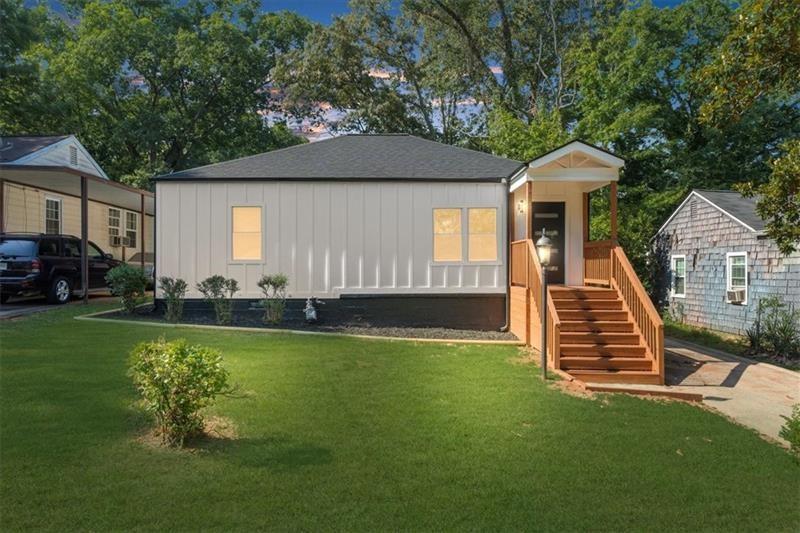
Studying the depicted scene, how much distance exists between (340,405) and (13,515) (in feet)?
9.53

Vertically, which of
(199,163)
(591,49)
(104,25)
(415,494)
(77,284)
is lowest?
(415,494)

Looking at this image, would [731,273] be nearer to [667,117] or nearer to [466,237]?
[466,237]

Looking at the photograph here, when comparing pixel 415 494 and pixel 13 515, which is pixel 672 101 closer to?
pixel 415 494

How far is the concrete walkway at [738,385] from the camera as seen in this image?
21.2 feet

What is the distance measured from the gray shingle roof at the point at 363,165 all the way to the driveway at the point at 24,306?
3.65m

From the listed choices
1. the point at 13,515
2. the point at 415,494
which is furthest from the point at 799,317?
the point at 13,515

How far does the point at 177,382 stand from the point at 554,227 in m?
9.74

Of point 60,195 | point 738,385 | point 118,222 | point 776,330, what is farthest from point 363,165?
point 118,222

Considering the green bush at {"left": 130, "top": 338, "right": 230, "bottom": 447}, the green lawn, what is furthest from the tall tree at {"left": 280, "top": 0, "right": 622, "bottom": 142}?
the green bush at {"left": 130, "top": 338, "right": 230, "bottom": 447}

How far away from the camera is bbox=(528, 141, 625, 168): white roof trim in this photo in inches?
379

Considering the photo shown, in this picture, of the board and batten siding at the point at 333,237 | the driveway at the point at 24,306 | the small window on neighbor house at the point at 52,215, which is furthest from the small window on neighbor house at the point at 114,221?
the board and batten siding at the point at 333,237

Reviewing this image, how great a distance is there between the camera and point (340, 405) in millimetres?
5672

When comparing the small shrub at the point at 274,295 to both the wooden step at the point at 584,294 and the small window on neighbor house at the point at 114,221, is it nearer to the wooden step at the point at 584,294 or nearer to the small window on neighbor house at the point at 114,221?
the wooden step at the point at 584,294

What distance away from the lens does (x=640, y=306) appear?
8.94 metres
